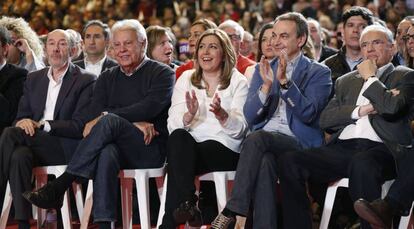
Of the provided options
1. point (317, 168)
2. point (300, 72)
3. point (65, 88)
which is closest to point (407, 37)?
point (300, 72)

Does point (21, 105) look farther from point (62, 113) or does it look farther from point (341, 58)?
point (341, 58)

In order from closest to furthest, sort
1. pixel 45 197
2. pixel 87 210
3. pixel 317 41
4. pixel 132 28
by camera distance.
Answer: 1. pixel 45 197
2. pixel 87 210
3. pixel 132 28
4. pixel 317 41

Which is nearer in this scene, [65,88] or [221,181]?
[221,181]

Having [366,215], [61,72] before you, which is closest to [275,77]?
[366,215]

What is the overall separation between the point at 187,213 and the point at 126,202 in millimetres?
708

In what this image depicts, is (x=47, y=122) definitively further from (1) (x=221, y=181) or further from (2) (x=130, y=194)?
(1) (x=221, y=181)

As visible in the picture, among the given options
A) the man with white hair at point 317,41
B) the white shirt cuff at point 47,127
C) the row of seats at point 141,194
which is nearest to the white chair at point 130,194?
the row of seats at point 141,194

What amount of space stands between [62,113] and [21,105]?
0.36m

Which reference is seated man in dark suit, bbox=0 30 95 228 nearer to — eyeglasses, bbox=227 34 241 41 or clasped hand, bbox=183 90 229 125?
clasped hand, bbox=183 90 229 125

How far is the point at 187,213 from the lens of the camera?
4.93 metres

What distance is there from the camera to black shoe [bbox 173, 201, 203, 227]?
4.92 meters

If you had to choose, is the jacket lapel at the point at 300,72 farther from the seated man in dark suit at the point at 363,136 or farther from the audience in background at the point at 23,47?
the audience in background at the point at 23,47

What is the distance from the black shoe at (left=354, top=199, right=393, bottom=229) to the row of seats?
257 millimetres

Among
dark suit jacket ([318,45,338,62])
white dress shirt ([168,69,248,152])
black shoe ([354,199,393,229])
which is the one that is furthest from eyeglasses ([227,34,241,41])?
black shoe ([354,199,393,229])
